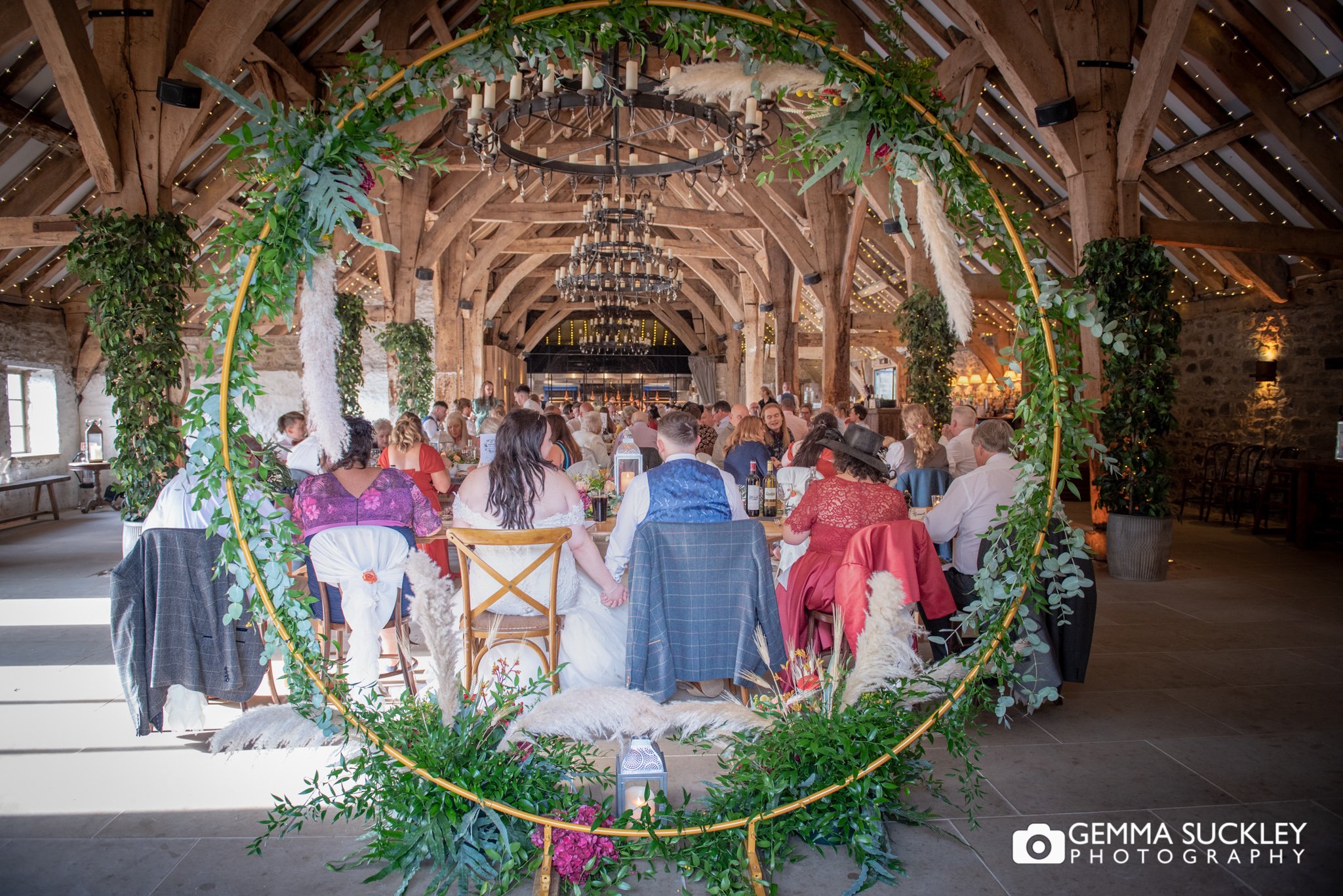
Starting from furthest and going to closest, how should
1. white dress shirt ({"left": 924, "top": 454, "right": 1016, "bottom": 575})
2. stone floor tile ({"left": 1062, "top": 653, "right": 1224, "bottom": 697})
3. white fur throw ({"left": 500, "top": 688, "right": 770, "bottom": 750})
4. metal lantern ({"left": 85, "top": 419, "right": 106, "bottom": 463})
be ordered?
metal lantern ({"left": 85, "top": 419, "right": 106, "bottom": 463})
stone floor tile ({"left": 1062, "top": 653, "right": 1224, "bottom": 697})
white dress shirt ({"left": 924, "top": 454, "right": 1016, "bottom": 575})
white fur throw ({"left": 500, "top": 688, "right": 770, "bottom": 750})

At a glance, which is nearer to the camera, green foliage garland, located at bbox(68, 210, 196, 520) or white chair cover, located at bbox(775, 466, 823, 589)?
white chair cover, located at bbox(775, 466, 823, 589)

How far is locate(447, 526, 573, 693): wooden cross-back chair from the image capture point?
121 inches

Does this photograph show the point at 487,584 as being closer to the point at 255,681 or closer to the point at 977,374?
the point at 255,681

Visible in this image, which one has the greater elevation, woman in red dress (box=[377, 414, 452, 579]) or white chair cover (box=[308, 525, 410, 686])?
woman in red dress (box=[377, 414, 452, 579])

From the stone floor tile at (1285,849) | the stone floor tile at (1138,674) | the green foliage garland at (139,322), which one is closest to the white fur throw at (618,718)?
the stone floor tile at (1285,849)

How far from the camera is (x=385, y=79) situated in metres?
2.33

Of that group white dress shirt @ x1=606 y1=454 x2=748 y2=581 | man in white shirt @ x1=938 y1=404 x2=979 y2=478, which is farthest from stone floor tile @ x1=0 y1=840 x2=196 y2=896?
man in white shirt @ x1=938 y1=404 x2=979 y2=478

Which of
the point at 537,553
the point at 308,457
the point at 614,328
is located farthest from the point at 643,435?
the point at 614,328

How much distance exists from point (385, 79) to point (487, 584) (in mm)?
1917

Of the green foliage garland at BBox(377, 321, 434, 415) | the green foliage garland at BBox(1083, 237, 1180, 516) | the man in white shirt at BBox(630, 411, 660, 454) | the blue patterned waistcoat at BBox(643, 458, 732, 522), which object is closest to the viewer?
the blue patterned waistcoat at BBox(643, 458, 732, 522)

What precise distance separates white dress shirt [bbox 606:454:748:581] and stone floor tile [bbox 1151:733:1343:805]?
201 cm

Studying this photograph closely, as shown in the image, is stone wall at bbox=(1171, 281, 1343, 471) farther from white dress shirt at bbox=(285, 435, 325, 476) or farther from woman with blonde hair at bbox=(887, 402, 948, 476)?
white dress shirt at bbox=(285, 435, 325, 476)

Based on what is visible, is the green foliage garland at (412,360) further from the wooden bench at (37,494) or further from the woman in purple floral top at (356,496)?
the woman in purple floral top at (356,496)

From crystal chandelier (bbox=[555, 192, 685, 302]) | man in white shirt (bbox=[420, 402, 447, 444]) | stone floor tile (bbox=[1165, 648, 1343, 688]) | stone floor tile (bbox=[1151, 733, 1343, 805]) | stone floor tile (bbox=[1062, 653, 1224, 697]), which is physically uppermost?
crystal chandelier (bbox=[555, 192, 685, 302])
